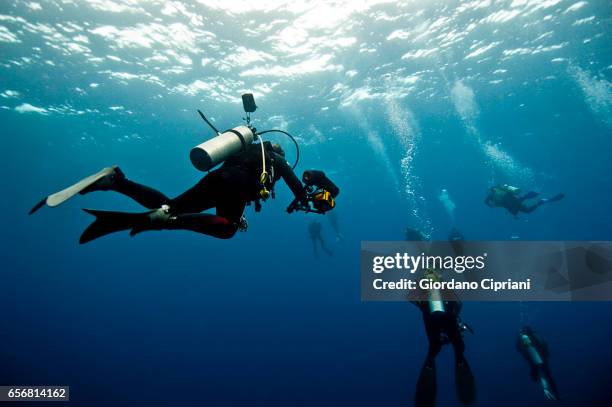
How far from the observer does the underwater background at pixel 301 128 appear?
1532 cm

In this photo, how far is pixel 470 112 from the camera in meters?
33.1

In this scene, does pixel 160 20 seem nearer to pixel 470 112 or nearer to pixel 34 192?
pixel 470 112

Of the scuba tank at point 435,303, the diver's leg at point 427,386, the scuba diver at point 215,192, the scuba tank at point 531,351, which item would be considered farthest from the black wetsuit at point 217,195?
the scuba tank at point 531,351

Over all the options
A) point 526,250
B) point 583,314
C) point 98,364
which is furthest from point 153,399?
point 526,250

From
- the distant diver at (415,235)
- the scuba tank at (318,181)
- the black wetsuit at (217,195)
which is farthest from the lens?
the distant diver at (415,235)

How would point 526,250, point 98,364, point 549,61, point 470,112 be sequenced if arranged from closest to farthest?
1. point 549,61
2. point 470,112
3. point 98,364
4. point 526,250

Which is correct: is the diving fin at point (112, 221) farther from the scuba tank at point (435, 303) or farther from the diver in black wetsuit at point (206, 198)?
the scuba tank at point (435, 303)

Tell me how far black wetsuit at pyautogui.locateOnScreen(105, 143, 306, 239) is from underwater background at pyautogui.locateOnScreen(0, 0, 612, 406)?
12.5m

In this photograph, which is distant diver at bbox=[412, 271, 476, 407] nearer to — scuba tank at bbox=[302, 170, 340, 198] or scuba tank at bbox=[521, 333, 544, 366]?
scuba tank at bbox=[302, 170, 340, 198]

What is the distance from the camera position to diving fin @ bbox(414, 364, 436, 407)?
5262mm

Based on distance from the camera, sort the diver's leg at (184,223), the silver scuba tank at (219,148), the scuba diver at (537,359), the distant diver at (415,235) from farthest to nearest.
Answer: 1. the distant diver at (415,235)
2. the scuba diver at (537,359)
3. the silver scuba tank at (219,148)
4. the diver's leg at (184,223)

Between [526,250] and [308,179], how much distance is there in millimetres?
55716

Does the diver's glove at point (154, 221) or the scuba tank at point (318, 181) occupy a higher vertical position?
the scuba tank at point (318, 181)

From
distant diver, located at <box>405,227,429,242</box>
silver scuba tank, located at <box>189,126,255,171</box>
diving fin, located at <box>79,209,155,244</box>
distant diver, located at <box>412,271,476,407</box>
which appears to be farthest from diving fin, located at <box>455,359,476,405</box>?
distant diver, located at <box>405,227,429,242</box>
